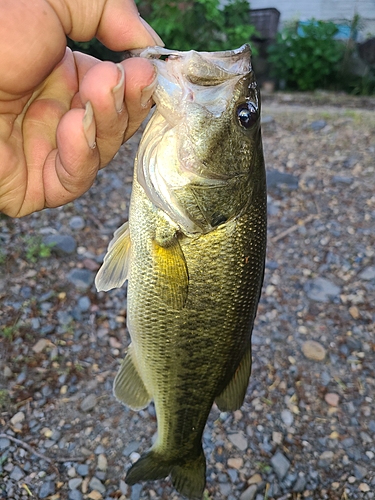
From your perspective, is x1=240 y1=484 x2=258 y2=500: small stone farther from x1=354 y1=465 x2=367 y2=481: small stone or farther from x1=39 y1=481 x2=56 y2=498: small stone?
x1=39 y1=481 x2=56 y2=498: small stone

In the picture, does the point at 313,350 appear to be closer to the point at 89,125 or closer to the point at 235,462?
the point at 235,462

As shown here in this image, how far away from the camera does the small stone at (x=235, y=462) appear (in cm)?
265

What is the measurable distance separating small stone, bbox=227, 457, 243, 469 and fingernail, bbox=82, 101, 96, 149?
2.03 meters

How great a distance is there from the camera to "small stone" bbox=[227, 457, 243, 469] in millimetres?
2654

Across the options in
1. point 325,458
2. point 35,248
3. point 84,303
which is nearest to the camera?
point 325,458

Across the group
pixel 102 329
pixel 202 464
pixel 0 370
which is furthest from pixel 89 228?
pixel 202 464

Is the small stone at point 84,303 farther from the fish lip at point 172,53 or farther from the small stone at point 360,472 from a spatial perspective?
the fish lip at point 172,53

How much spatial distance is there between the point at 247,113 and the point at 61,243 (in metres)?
2.57

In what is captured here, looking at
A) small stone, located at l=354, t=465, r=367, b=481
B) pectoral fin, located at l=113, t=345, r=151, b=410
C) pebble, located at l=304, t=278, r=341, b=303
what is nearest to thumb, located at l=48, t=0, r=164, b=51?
pectoral fin, located at l=113, t=345, r=151, b=410

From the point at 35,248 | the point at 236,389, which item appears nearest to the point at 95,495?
the point at 236,389

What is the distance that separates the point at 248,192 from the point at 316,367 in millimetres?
2010

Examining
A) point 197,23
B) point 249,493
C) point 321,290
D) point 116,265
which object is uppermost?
point 116,265

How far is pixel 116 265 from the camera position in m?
1.75

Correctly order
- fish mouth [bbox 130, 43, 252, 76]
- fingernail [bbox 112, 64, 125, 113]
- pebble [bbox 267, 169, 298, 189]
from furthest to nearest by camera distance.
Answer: pebble [bbox 267, 169, 298, 189] < fish mouth [bbox 130, 43, 252, 76] < fingernail [bbox 112, 64, 125, 113]
